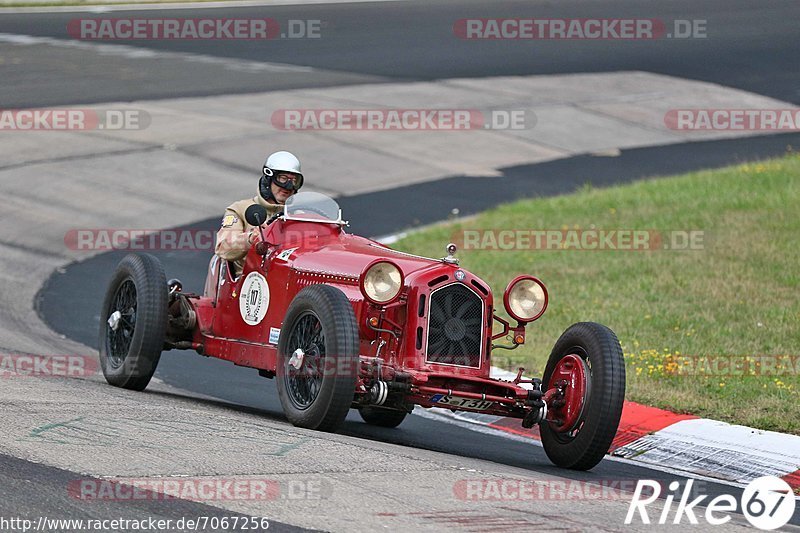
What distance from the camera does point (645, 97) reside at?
2581cm

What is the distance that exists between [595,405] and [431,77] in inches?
730

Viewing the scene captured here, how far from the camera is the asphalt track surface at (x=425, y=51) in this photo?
24000 mm

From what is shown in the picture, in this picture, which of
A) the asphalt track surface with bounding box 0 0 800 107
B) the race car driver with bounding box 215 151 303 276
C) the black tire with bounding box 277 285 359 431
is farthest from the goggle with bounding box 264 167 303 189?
the asphalt track surface with bounding box 0 0 800 107

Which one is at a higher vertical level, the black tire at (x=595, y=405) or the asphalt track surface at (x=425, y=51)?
the asphalt track surface at (x=425, y=51)

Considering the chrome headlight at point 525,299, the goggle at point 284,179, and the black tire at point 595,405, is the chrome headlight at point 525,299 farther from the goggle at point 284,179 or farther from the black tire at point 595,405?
the goggle at point 284,179

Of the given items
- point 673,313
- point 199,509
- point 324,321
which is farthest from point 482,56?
point 199,509

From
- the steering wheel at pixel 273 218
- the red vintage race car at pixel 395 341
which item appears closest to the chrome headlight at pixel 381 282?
the red vintage race car at pixel 395 341

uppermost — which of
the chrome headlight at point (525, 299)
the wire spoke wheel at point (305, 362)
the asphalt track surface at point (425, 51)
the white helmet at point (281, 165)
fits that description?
the asphalt track surface at point (425, 51)

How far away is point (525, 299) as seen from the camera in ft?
28.0

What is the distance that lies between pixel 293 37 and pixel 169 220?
12830 millimetres

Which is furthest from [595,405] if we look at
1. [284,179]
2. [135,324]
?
[135,324]

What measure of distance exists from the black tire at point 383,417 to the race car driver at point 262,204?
59.1 inches

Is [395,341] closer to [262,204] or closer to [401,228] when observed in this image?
[262,204]

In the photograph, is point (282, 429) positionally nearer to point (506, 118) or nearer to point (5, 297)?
point (5, 297)
